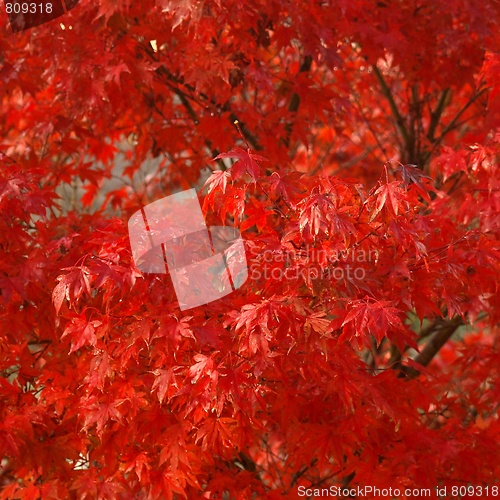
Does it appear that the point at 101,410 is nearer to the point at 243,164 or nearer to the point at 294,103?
the point at 243,164

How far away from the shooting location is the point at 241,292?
2.48 meters

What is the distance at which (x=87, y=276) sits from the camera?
231 centimetres

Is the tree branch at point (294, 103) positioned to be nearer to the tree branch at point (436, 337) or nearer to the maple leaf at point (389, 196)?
the tree branch at point (436, 337)

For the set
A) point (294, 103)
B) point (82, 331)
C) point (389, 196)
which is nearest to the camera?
point (389, 196)

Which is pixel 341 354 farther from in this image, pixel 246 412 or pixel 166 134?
pixel 166 134

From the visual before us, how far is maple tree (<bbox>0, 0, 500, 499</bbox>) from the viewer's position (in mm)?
2270

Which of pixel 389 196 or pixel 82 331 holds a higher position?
pixel 389 196

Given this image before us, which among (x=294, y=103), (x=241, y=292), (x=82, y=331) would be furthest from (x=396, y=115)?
(x=82, y=331)

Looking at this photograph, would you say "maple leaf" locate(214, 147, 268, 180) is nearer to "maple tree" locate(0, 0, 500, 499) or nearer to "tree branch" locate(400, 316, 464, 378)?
"maple tree" locate(0, 0, 500, 499)

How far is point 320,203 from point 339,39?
1.53 metres

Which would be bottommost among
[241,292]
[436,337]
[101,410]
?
[436,337]

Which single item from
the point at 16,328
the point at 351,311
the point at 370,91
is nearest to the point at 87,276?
the point at 16,328

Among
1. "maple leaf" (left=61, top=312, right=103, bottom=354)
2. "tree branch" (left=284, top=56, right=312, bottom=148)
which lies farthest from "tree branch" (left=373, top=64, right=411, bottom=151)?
"maple leaf" (left=61, top=312, right=103, bottom=354)

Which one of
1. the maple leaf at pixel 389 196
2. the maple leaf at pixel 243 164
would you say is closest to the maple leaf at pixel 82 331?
the maple leaf at pixel 243 164
